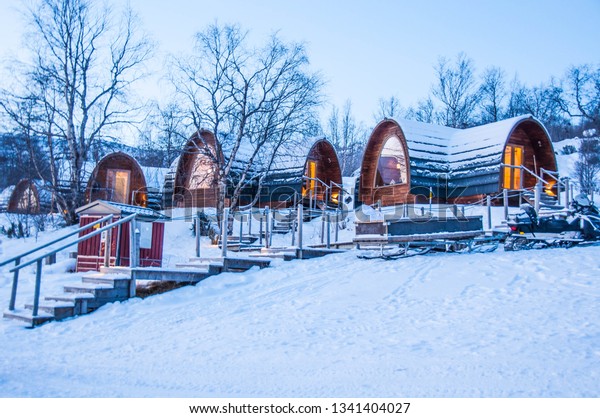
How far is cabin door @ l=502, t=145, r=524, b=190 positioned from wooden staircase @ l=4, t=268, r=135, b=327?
17.5m

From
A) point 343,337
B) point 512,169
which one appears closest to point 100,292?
point 343,337

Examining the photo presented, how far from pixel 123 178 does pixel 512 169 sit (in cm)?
2257

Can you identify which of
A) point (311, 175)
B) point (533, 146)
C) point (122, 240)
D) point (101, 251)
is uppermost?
point (533, 146)

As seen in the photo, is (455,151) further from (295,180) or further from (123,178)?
(123,178)

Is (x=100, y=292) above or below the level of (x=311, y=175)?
below

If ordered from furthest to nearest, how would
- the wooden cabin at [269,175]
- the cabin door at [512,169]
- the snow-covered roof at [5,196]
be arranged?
the snow-covered roof at [5,196], the wooden cabin at [269,175], the cabin door at [512,169]

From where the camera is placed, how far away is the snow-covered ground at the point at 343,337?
15.0ft

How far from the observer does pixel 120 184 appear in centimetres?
3206

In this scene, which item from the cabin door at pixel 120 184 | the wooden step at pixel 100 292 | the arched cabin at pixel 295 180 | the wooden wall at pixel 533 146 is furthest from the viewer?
the cabin door at pixel 120 184

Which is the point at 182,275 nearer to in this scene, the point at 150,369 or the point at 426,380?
the point at 150,369

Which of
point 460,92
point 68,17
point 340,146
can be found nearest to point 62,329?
point 68,17

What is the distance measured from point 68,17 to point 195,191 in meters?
10.8

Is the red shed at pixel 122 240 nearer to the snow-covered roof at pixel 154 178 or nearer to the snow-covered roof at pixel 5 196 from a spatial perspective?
the snow-covered roof at pixel 154 178

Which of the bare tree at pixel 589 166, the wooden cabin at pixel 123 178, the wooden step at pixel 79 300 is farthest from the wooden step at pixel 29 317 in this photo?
the bare tree at pixel 589 166
